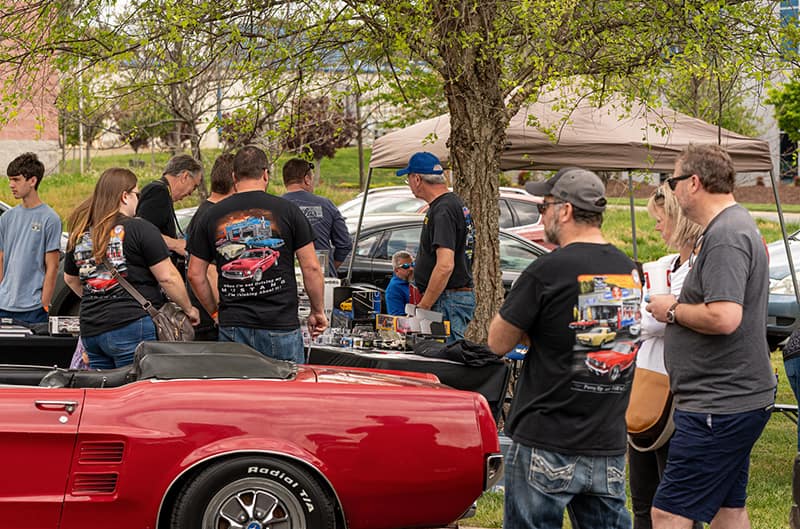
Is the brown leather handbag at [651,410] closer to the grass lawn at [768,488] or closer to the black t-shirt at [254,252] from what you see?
the grass lawn at [768,488]

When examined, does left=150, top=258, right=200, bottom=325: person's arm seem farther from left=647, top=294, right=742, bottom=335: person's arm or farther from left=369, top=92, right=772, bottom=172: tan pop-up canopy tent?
left=369, top=92, right=772, bottom=172: tan pop-up canopy tent

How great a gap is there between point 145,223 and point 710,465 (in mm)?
3413

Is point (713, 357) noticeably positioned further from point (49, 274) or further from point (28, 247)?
point (28, 247)

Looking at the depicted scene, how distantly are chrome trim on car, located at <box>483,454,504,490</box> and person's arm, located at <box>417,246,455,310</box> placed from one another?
2527 millimetres

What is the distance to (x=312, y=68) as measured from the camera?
9.16 m

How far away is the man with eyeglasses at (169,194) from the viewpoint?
7.44 meters

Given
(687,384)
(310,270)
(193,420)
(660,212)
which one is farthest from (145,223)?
(687,384)

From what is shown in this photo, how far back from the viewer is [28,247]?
768cm

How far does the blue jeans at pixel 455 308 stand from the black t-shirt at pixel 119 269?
215 cm

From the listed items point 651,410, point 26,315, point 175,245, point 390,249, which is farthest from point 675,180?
point 390,249

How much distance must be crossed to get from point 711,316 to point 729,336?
0.17 metres

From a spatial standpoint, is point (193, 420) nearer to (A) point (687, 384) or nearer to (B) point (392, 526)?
(B) point (392, 526)

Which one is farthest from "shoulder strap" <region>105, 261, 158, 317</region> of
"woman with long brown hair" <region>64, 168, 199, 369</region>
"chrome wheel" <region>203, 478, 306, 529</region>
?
"chrome wheel" <region>203, 478, 306, 529</region>

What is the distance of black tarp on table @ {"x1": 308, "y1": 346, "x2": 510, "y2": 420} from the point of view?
6641 millimetres
